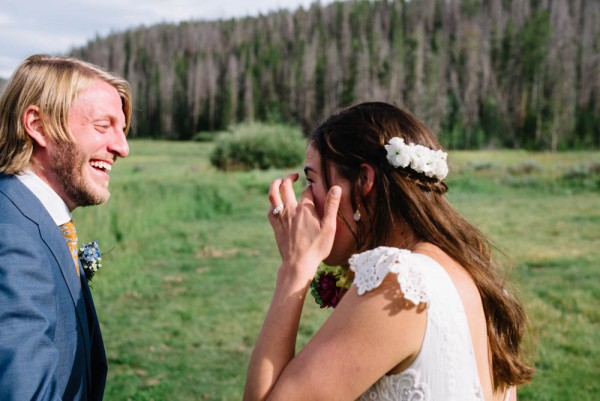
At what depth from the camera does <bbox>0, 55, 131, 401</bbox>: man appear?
2.25 m

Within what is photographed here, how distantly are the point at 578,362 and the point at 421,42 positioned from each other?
74.4m

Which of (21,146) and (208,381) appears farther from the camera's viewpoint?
(208,381)

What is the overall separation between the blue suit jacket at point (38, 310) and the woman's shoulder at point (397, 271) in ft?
Result: 3.96

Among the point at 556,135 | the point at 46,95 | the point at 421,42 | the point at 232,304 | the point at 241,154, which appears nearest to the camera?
the point at 46,95

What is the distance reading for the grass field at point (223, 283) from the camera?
750 cm

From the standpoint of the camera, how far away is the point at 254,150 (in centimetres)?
3984

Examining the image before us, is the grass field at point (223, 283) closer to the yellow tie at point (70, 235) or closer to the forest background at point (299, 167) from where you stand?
the forest background at point (299, 167)

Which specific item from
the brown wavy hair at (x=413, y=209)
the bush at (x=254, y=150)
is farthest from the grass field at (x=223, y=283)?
the bush at (x=254, y=150)

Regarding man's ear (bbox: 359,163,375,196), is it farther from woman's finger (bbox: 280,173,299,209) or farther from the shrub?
the shrub

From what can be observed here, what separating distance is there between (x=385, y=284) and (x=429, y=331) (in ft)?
0.81

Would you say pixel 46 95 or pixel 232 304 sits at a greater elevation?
pixel 46 95

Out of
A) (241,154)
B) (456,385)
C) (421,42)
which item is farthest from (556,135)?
(456,385)

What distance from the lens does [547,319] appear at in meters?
9.14

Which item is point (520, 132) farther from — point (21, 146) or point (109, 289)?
point (21, 146)
